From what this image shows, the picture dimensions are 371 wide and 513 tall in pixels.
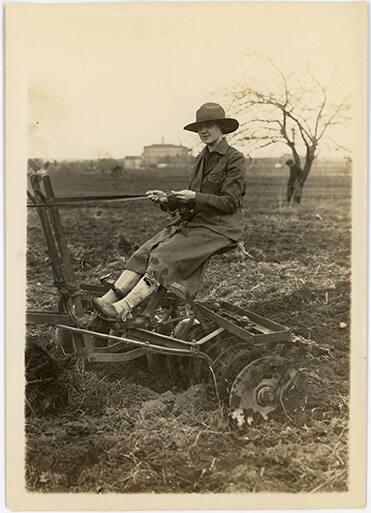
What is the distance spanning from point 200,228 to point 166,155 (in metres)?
0.55

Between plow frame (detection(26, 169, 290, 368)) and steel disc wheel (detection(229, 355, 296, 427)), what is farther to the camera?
steel disc wheel (detection(229, 355, 296, 427))

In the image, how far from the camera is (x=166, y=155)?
389cm

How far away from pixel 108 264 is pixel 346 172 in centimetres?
168

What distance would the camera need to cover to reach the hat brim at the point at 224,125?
12.4ft

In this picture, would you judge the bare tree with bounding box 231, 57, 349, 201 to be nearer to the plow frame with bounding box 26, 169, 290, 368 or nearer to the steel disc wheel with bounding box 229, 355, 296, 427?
the plow frame with bounding box 26, 169, 290, 368

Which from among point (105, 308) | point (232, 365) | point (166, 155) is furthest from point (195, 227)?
point (232, 365)

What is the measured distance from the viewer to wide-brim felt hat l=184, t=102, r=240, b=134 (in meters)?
3.76

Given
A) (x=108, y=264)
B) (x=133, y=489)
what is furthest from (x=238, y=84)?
(x=133, y=489)

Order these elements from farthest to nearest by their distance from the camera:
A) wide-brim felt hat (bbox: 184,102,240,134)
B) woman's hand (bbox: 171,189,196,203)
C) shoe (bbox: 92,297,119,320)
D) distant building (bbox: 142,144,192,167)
Result: distant building (bbox: 142,144,192,167)
wide-brim felt hat (bbox: 184,102,240,134)
woman's hand (bbox: 171,189,196,203)
shoe (bbox: 92,297,119,320)

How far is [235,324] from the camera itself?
3811 millimetres

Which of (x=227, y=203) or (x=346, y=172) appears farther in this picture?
(x=346, y=172)

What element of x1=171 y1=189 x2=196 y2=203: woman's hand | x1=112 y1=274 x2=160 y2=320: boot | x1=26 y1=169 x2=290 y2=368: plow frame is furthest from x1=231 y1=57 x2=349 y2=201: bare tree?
x1=112 y1=274 x2=160 y2=320: boot

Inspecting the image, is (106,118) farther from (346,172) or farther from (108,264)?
(346,172)
